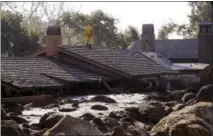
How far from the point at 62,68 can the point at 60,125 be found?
628 inches

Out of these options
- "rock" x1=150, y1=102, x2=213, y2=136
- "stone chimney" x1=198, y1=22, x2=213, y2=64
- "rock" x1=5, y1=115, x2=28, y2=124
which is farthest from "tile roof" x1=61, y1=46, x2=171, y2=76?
"rock" x1=5, y1=115, x2=28, y2=124

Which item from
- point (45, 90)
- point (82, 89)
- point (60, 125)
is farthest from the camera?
point (82, 89)

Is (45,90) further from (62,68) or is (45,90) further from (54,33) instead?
(54,33)

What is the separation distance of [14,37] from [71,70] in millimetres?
14533

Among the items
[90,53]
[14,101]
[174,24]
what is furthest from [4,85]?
[174,24]

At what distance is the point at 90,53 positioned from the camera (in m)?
30.1

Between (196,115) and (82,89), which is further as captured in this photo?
(82,89)

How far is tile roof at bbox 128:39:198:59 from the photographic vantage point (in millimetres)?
46281

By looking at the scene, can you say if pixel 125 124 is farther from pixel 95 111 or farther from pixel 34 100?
pixel 34 100

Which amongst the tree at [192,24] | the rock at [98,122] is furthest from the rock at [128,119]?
the tree at [192,24]

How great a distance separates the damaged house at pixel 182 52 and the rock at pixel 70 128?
2427cm

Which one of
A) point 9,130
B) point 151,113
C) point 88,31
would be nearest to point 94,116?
point 151,113

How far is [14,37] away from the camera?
40.7 m

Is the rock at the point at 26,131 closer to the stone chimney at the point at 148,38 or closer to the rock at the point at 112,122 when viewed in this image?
the rock at the point at 112,122
